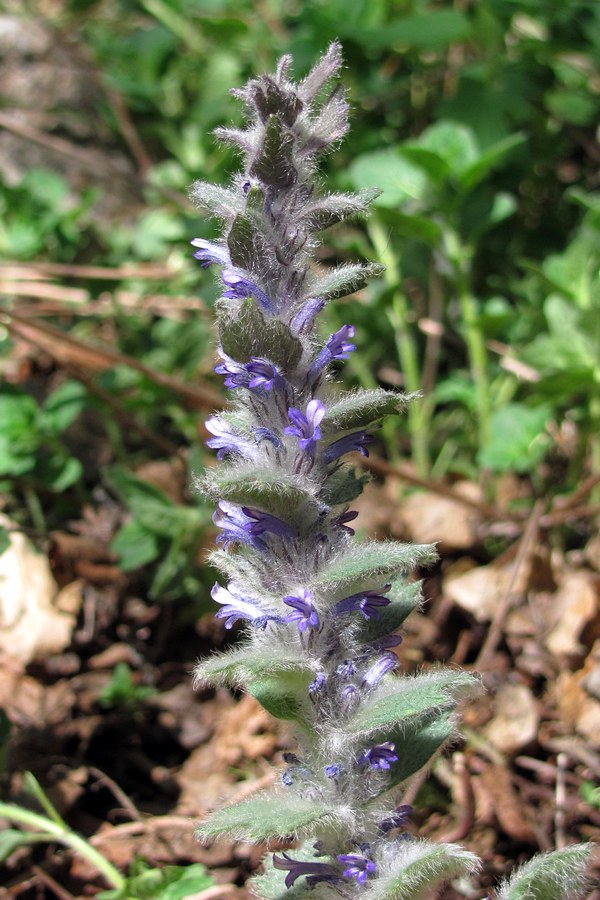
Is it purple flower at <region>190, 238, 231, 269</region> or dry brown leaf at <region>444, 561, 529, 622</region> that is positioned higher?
purple flower at <region>190, 238, 231, 269</region>

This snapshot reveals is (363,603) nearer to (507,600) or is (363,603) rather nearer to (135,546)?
(507,600)

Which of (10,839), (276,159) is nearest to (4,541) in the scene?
(10,839)

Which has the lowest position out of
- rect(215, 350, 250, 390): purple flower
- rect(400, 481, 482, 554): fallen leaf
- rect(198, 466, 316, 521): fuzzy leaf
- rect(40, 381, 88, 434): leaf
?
rect(400, 481, 482, 554): fallen leaf

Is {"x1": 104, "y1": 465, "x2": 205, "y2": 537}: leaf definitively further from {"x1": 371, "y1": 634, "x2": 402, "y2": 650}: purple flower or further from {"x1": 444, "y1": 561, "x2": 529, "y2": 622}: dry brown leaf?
{"x1": 371, "y1": 634, "x2": 402, "y2": 650}: purple flower

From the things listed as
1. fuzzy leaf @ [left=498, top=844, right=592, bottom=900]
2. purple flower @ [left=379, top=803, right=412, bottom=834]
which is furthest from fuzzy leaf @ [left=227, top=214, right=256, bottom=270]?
fuzzy leaf @ [left=498, top=844, right=592, bottom=900]

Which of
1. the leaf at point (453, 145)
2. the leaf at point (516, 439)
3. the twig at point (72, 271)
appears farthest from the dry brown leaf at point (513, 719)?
the twig at point (72, 271)

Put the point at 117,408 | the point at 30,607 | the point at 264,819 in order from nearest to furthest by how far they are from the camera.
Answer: the point at 264,819, the point at 30,607, the point at 117,408

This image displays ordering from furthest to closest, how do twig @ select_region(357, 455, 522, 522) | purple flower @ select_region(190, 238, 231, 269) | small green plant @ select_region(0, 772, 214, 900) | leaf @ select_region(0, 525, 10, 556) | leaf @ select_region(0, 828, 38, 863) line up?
twig @ select_region(357, 455, 522, 522) → leaf @ select_region(0, 525, 10, 556) → leaf @ select_region(0, 828, 38, 863) → small green plant @ select_region(0, 772, 214, 900) → purple flower @ select_region(190, 238, 231, 269)
